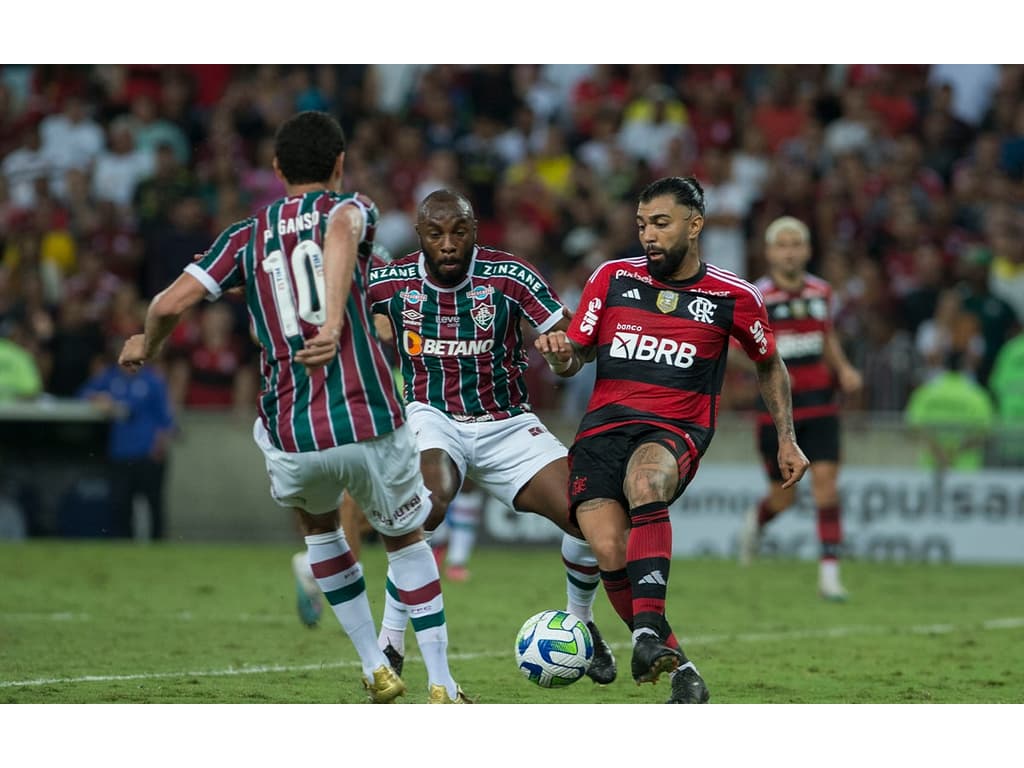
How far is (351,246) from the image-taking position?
6.50 m

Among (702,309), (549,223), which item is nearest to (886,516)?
(549,223)

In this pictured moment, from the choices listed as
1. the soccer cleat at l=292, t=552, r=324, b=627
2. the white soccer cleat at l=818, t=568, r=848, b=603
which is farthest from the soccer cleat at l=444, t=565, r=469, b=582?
the soccer cleat at l=292, t=552, r=324, b=627

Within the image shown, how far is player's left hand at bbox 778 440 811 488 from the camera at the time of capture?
751 cm

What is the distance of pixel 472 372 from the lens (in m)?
8.10

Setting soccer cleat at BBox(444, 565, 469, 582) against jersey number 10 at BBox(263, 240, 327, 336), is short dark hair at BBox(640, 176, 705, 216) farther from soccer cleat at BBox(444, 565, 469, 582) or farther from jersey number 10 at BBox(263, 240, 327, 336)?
soccer cleat at BBox(444, 565, 469, 582)

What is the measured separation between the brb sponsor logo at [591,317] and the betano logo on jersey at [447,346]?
523 millimetres

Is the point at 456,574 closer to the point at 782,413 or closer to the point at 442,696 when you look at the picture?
the point at 782,413

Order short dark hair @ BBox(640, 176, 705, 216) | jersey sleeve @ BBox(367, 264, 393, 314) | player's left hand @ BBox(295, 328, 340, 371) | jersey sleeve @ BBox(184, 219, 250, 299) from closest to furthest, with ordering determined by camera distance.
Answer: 1. player's left hand @ BBox(295, 328, 340, 371)
2. jersey sleeve @ BBox(184, 219, 250, 299)
3. short dark hair @ BBox(640, 176, 705, 216)
4. jersey sleeve @ BBox(367, 264, 393, 314)

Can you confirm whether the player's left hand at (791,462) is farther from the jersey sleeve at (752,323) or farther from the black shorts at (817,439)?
the black shorts at (817,439)

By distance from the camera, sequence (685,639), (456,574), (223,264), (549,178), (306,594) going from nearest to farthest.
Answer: (223,264), (306,594), (685,639), (456,574), (549,178)

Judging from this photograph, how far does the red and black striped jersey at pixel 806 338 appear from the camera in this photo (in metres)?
12.6

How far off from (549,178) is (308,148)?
1345 centimetres

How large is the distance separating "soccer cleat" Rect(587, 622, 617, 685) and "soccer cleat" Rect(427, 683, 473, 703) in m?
1.04

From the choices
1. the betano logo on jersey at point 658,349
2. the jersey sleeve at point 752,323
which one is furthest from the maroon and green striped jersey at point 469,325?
the jersey sleeve at point 752,323
